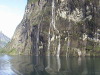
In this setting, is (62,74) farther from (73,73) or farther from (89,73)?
(89,73)

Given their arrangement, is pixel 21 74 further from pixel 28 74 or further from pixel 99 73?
pixel 99 73

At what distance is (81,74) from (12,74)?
29.7m

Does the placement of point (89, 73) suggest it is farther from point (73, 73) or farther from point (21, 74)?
point (21, 74)

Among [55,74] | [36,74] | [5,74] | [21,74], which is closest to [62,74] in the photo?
[55,74]

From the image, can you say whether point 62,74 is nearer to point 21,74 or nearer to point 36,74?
point 36,74

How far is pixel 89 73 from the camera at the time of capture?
102 meters

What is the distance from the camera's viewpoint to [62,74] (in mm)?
100438

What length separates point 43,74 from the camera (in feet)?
338

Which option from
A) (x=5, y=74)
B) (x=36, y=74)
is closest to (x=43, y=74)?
(x=36, y=74)

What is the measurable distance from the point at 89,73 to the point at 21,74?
1123 inches

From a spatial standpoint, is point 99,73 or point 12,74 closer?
point 99,73

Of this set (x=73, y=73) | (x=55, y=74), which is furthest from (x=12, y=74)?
(x=73, y=73)

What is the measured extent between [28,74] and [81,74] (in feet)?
72.6

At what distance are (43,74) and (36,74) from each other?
3.09 m
